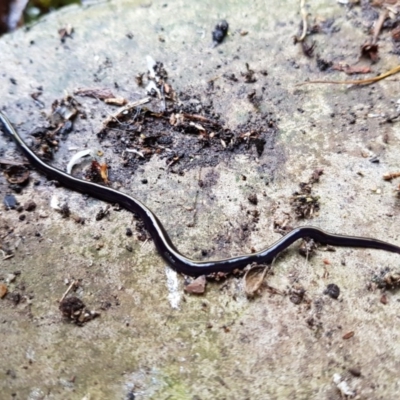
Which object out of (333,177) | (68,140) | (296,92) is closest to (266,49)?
(296,92)

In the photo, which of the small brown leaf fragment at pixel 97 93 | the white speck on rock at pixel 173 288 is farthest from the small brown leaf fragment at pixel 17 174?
the white speck on rock at pixel 173 288

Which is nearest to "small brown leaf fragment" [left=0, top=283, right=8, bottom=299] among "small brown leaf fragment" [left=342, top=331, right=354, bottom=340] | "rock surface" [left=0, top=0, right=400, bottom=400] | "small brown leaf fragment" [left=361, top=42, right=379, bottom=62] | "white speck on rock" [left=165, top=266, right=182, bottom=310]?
"rock surface" [left=0, top=0, right=400, bottom=400]

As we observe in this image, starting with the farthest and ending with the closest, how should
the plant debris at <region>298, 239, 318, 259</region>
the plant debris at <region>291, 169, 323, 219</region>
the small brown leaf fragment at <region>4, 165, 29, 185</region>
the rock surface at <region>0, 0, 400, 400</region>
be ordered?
the small brown leaf fragment at <region>4, 165, 29, 185</region>
the plant debris at <region>291, 169, 323, 219</region>
the plant debris at <region>298, 239, 318, 259</region>
the rock surface at <region>0, 0, 400, 400</region>

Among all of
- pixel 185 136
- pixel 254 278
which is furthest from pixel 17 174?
pixel 254 278

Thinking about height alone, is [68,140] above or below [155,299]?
above

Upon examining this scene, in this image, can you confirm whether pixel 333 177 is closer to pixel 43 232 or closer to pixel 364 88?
pixel 364 88

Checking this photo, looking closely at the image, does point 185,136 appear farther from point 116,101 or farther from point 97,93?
point 97,93

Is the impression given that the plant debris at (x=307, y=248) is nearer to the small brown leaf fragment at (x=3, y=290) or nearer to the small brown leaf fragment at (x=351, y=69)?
the small brown leaf fragment at (x=351, y=69)

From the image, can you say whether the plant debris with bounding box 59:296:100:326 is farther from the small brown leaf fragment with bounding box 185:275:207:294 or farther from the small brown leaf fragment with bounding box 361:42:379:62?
the small brown leaf fragment with bounding box 361:42:379:62
